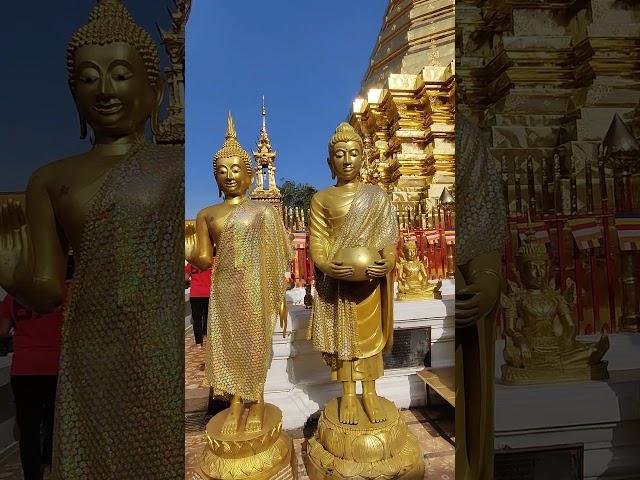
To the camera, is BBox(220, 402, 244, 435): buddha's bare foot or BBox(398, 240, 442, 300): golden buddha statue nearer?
BBox(220, 402, 244, 435): buddha's bare foot

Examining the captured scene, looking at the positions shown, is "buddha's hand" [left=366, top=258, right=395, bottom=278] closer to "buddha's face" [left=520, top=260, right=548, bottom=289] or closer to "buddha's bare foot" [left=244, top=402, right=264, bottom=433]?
"buddha's face" [left=520, top=260, right=548, bottom=289]

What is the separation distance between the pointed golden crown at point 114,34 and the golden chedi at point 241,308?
543mm

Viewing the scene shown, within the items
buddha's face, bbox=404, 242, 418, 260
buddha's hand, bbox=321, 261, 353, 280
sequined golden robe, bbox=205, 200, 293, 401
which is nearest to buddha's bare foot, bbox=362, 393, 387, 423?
sequined golden robe, bbox=205, 200, 293, 401

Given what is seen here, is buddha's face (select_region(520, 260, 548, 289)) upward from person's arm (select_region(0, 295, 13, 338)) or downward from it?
upward

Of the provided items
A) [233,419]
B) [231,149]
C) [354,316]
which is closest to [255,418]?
[233,419]

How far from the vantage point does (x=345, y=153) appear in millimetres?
1254

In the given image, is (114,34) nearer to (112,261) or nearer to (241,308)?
(112,261)

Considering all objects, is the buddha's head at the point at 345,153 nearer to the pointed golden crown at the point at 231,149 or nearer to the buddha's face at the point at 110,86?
the pointed golden crown at the point at 231,149

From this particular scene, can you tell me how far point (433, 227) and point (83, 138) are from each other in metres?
1.18

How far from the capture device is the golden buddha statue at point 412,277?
2.45 m

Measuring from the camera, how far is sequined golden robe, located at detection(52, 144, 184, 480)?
0.65 metres

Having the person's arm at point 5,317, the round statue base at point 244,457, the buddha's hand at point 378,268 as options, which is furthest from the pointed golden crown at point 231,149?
the round statue base at point 244,457

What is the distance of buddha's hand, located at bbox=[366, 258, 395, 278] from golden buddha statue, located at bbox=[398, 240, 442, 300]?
124 centimetres

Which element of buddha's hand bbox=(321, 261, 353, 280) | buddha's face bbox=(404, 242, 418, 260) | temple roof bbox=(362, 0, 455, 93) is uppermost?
temple roof bbox=(362, 0, 455, 93)
